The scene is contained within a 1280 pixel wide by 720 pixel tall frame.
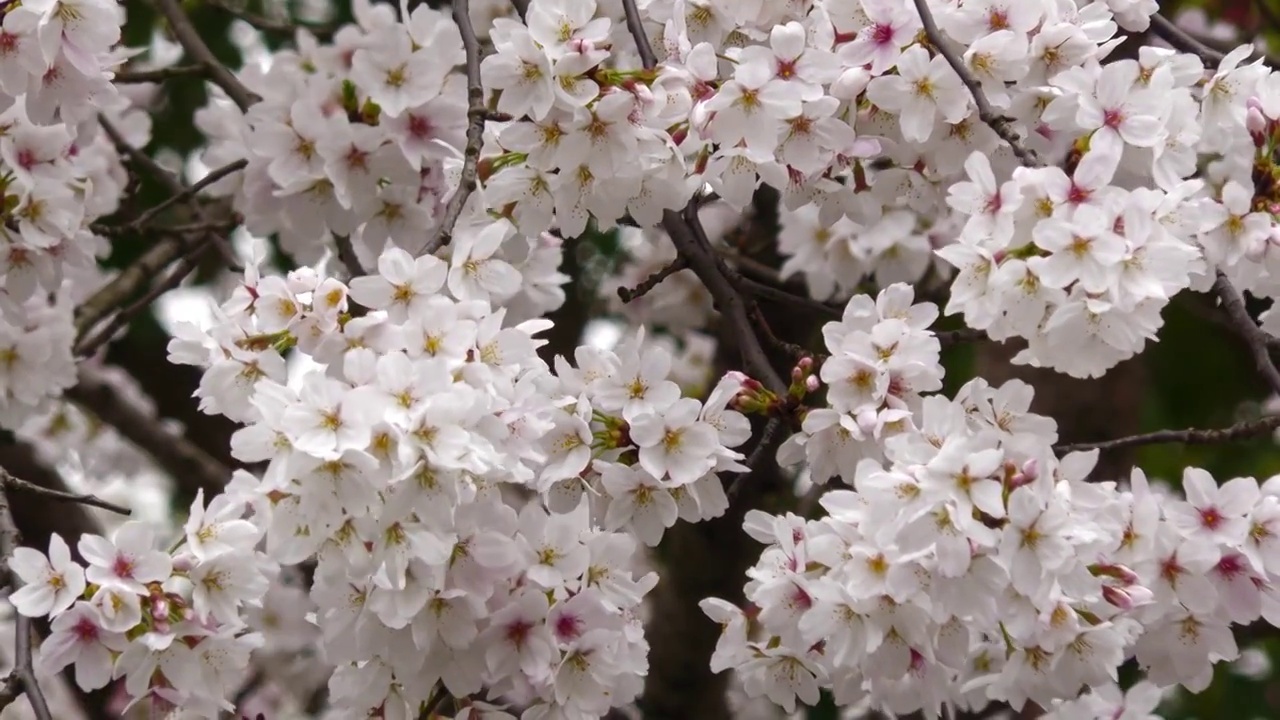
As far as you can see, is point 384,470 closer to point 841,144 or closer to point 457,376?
point 457,376

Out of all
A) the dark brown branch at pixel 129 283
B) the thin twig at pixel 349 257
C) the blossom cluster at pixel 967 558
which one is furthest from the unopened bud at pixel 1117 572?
the dark brown branch at pixel 129 283

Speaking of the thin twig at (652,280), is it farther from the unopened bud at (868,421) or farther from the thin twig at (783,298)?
the unopened bud at (868,421)

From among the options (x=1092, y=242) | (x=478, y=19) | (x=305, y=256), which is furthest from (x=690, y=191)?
(x=478, y=19)

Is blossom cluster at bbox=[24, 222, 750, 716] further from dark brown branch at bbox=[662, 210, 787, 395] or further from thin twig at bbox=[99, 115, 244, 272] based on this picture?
thin twig at bbox=[99, 115, 244, 272]

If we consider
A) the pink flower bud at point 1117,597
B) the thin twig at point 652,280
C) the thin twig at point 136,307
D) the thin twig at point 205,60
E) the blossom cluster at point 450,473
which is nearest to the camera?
the blossom cluster at point 450,473

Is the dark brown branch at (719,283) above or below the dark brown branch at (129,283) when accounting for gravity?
above

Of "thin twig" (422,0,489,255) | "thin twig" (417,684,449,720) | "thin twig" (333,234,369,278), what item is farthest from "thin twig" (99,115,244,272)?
"thin twig" (417,684,449,720)
